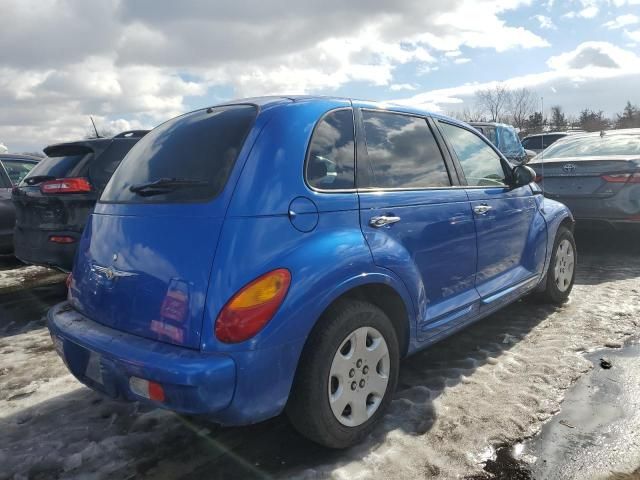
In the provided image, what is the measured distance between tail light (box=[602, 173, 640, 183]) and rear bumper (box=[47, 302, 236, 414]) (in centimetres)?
563

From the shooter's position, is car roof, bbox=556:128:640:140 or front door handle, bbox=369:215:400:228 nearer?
front door handle, bbox=369:215:400:228

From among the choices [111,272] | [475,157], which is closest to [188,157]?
[111,272]

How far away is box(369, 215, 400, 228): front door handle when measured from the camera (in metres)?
2.58

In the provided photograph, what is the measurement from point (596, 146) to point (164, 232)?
647cm

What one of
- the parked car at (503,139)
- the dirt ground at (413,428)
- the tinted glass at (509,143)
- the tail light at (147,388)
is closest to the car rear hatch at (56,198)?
the dirt ground at (413,428)

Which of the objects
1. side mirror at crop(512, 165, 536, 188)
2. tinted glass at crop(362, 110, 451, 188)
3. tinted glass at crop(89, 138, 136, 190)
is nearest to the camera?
tinted glass at crop(362, 110, 451, 188)

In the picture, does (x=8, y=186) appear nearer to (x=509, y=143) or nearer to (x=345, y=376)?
(x=345, y=376)

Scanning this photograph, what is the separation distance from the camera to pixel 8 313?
4.97 m

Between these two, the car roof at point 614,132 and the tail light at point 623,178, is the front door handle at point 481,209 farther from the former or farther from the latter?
the car roof at point 614,132

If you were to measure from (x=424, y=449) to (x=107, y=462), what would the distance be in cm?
155

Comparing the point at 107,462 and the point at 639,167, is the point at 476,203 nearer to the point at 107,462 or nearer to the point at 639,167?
the point at 107,462

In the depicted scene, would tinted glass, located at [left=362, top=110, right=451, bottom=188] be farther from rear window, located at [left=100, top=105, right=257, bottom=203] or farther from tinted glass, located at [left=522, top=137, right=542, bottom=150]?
tinted glass, located at [left=522, top=137, right=542, bottom=150]

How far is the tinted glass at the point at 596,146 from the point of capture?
251 inches

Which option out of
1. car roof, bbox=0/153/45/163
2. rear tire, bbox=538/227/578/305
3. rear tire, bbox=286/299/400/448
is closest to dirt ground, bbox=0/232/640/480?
rear tire, bbox=286/299/400/448
